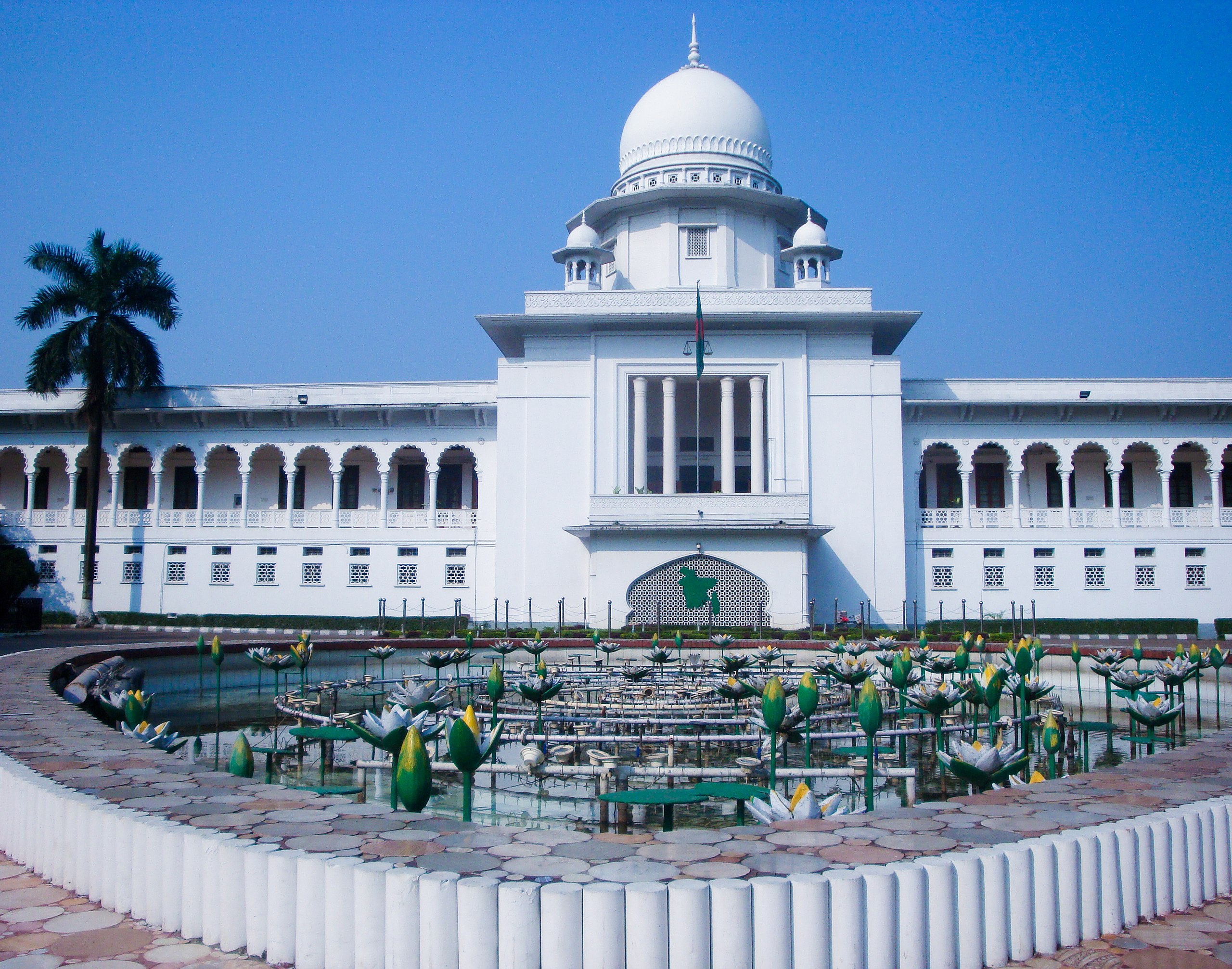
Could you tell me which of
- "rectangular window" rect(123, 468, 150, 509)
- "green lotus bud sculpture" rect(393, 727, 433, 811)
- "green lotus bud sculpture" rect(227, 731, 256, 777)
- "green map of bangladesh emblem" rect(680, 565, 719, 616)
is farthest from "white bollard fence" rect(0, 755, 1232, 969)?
"rectangular window" rect(123, 468, 150, 509)

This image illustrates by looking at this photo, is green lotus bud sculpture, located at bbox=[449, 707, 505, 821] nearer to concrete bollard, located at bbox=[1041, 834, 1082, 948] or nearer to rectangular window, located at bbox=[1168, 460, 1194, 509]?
concrete bollard, located at bbox=[1041, 834, 1082, 948]

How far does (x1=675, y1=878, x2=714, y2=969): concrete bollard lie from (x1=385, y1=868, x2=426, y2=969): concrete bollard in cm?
46

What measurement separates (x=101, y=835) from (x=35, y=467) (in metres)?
31.5

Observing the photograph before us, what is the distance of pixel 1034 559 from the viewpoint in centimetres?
2739

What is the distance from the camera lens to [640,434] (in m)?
26.7

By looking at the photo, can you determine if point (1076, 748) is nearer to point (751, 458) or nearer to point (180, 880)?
point (180, 880)

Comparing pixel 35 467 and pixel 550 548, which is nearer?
pixel 550 548

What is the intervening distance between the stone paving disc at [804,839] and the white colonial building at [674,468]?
20.2 metres

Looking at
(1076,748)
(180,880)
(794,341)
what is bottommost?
(1076,748)

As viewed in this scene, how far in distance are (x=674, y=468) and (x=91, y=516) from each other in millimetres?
16315

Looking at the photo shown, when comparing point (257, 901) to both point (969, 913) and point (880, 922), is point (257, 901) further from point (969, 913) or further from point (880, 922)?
point (969, 913)

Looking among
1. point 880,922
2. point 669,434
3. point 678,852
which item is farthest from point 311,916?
point 669,434

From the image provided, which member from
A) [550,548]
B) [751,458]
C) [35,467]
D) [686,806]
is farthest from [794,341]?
[35,467]

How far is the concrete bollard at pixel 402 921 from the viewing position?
10.6ft
